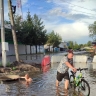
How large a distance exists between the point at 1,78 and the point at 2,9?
659cm

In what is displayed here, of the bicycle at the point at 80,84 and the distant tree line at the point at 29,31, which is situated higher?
the distant tree line at the point at 29,31

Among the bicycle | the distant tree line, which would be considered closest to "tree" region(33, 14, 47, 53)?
the distant tree line

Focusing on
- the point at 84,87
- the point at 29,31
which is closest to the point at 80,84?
the point at 84,87

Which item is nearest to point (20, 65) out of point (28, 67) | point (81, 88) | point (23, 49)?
point (28, 67)

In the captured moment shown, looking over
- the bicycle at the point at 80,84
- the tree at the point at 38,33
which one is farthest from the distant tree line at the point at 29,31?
the bicycle at the point at 80,84

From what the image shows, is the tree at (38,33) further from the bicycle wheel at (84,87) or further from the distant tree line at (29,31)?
the bicycle wheel at (84,87)

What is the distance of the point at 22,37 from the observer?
209 feet

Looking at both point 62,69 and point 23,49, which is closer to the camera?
point 62,69

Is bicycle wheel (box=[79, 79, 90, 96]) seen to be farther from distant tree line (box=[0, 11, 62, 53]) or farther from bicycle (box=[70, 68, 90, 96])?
distant tree line (box=[0, 11, 62, 53])

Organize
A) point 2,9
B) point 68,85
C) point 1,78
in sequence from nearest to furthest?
point 68,85
point 1,78
point 2,9

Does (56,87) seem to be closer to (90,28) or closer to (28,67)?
(28,67)

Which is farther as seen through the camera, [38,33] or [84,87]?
[38,33]

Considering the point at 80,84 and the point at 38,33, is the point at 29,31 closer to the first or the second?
the point at 38,33

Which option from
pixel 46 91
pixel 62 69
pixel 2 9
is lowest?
pixel 46 91
